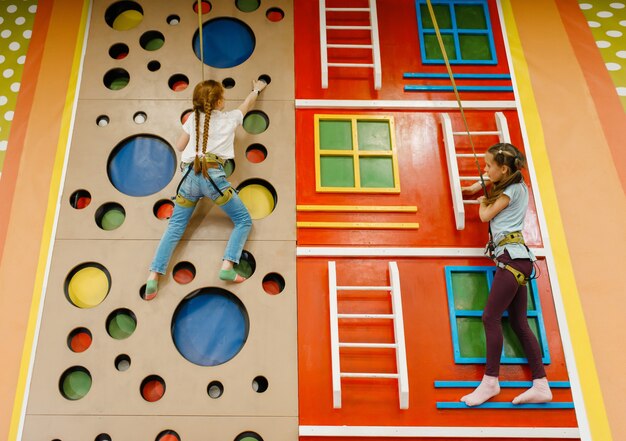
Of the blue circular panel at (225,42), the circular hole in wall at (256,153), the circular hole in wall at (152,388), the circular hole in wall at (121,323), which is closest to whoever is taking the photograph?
the circular hole in wall at (152,388)

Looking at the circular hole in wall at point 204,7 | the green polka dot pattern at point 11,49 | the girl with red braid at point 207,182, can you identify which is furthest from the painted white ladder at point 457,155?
the green polka dot pattern at point 11,49

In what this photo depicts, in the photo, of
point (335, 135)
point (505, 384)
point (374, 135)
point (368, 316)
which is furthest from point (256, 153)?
point (505, 384)

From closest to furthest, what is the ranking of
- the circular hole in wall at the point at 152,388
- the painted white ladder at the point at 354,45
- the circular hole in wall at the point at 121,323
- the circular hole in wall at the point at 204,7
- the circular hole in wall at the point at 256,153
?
the circular hole in wall at the point at 152,388, the circular hole in wall at the point at 121,323, the circular hole in wall at the point at 256,153, the painted white ladder at the point at 354,45, the circular hole in wall at the point at 204,7

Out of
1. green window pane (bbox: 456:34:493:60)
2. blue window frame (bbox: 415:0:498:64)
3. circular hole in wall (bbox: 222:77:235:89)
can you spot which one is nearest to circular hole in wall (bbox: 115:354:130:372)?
circular hole in wall (bbox: 222:77:235:89)

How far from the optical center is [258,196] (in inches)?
118

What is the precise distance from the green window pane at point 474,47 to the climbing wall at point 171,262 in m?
1.10

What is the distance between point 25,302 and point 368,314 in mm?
1733

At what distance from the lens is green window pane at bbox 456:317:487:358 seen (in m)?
2.68

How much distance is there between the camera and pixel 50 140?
3096 millimetres

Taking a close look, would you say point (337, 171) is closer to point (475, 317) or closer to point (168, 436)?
point (475, 317)

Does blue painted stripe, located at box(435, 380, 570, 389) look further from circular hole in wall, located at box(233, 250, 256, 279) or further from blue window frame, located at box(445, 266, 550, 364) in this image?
circular hole in wall, located at box(233, 250, 256, 279)

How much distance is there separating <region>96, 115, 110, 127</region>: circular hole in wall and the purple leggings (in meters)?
2.30

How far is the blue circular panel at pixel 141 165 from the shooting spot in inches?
119

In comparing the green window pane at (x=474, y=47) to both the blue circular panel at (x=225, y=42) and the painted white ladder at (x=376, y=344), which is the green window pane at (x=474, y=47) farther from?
the painted white ladder at (x=376, y=344)
